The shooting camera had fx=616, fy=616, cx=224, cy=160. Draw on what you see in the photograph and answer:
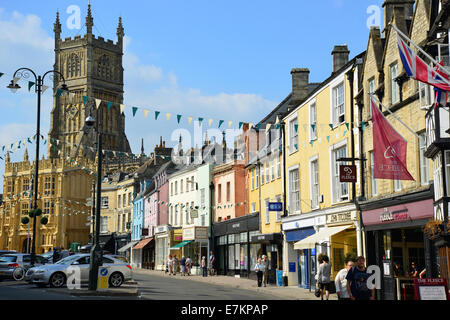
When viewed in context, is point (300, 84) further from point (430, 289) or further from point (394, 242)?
point (430, 289)

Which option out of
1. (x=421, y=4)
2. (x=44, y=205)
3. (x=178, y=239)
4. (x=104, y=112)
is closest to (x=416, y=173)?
(x=421, y=4)

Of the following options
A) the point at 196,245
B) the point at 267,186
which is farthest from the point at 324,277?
the point at 196,245

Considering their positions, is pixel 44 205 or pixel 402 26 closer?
pixel 402 26

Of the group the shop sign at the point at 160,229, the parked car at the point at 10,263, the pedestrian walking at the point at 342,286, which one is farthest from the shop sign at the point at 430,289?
the shop sign at the point at 160,229

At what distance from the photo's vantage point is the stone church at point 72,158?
8100cm

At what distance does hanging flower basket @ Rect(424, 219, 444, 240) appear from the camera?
16406 mm

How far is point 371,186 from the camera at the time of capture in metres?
22.8

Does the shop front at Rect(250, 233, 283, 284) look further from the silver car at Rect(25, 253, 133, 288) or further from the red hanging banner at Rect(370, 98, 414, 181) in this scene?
the red hanging banner at Rect(370, 98, 414, 181)

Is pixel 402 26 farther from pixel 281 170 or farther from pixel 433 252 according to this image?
pixel 281 170

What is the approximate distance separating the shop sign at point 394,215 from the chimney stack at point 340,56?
35.2ft

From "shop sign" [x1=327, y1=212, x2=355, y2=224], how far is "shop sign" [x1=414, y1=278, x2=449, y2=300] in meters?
12.0

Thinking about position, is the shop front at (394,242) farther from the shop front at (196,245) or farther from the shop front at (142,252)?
the shop front at (142,252)
